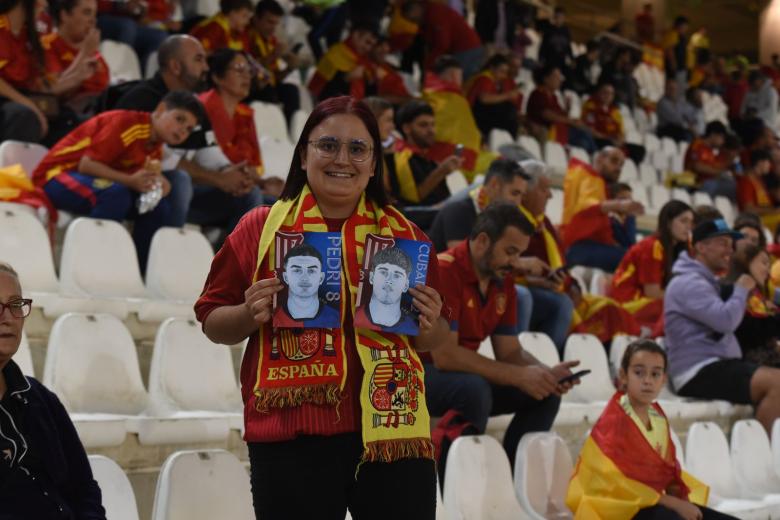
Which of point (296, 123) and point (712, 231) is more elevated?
point (296, 123)

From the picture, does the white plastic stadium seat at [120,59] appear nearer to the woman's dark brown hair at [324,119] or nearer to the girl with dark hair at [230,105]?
the girl with dark hair at [230,105]

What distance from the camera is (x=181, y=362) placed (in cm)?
323

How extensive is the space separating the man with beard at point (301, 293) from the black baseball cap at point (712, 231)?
11.3ft

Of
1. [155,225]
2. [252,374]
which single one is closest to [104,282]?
[155,225]

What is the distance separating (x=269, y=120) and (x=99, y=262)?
2.67 metres

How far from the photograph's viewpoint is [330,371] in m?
1.76

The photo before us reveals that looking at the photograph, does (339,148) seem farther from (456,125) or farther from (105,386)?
(456,125)

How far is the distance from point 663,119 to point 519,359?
27.2ft

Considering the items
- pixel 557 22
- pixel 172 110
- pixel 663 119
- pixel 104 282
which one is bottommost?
pixel 104 282

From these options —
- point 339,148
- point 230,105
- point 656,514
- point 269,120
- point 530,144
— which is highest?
point 530,144

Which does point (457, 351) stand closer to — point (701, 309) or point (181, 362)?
point (181, 362)

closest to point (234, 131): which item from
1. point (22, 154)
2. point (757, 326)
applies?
point (22, 154)

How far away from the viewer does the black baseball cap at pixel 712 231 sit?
487 cm

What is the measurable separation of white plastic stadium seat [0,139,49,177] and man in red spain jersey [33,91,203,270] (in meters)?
0.12
